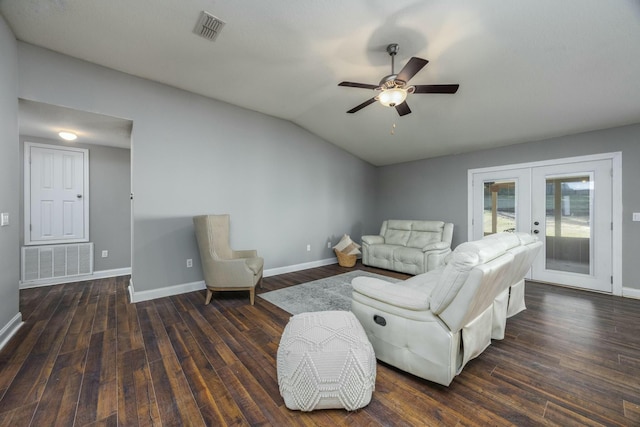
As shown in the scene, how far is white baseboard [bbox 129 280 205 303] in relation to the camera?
322 centimetres

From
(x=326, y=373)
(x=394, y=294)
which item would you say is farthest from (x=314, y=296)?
(x=326, y=373)

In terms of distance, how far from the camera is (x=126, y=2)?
2.09m

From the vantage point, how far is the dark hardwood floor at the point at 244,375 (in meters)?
1.44

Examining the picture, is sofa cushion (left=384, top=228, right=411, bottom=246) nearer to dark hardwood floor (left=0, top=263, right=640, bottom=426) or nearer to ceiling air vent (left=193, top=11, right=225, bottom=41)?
dark hardwood floor (left=0, top=263, right=640, bottom=426)

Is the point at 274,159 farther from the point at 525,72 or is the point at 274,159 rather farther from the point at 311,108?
the point at 525,72

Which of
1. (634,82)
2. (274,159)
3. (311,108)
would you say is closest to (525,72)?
(634,82)

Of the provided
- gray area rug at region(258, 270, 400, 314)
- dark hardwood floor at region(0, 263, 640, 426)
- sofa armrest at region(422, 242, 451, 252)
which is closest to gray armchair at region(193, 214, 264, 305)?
dark hardwood floor at region(0, 263, 640, 426)

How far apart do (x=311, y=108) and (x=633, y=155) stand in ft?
15.0

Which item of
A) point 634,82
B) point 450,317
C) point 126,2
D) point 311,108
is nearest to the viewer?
point 450,317

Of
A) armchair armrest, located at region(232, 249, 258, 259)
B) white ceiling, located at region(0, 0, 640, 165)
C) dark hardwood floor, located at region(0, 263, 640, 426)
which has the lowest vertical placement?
dark hardwood floor, located at region(0, 263, 640, 426)

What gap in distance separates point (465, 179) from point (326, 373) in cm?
479

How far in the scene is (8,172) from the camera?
2.31 meters

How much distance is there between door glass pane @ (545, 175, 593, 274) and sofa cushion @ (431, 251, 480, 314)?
3713 millimetres

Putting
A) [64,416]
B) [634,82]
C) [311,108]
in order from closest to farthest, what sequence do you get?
[64,416] < [634,82] < [311,108]
